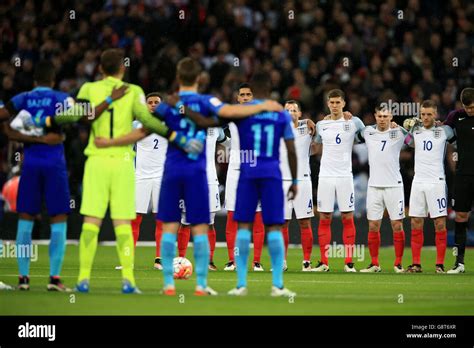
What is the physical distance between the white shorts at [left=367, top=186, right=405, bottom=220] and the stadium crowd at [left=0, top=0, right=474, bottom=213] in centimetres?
739

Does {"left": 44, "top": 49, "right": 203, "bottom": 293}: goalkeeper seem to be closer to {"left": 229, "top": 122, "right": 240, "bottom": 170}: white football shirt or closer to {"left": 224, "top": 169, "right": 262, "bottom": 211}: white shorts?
{"left": 229, "top": 122, "right": 240, "bottom": 170}: white football shirt

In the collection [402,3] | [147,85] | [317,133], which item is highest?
[402,3]

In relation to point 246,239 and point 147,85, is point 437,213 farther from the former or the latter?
point 147,85

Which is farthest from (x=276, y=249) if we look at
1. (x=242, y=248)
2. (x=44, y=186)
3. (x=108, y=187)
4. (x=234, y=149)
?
(x=234, y=149)

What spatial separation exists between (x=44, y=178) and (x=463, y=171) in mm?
7006

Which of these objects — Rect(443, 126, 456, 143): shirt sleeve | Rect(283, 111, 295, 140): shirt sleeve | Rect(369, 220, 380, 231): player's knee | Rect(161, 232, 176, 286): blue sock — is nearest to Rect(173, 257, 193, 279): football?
Rect(161, 232, 176, 286): blue sock

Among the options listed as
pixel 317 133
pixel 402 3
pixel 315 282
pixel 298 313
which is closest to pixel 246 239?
pixel 298 313

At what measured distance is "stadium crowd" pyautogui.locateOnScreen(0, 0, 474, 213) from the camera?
2598 cm

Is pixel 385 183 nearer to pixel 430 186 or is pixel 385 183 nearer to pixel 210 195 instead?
pixel 430 186

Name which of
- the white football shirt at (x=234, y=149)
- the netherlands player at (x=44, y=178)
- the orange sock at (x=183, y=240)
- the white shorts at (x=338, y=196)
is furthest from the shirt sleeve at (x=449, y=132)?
the netherlands player at (x=44, y=178)

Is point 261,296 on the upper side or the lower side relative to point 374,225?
lower

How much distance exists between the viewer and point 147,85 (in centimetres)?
2673

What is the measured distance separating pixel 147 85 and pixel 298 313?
52.3 feet

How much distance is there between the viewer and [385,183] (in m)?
17.6
